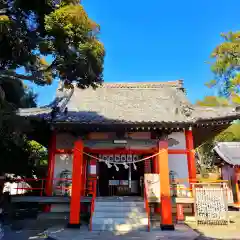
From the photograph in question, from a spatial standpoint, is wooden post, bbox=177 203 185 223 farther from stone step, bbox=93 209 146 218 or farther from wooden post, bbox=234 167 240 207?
wooden post, bbox=234 167 240 207

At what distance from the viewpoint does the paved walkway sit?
26.3ft

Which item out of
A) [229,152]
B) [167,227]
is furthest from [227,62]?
[167,227]

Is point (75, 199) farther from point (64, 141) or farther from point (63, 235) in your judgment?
point (64, 141)

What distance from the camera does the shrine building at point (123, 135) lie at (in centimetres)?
968

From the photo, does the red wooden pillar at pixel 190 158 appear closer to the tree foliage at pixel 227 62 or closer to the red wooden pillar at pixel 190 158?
the red wooden pillar at pixel 190 158

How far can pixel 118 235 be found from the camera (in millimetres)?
8367

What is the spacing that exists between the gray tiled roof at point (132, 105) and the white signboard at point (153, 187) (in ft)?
8.01

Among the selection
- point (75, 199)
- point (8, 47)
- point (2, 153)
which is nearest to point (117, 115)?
point (75, 199)

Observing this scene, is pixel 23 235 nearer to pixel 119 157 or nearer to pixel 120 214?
pixel 120 214

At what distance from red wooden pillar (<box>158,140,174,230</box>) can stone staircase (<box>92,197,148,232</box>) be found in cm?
75

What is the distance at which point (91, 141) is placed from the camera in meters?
10.1

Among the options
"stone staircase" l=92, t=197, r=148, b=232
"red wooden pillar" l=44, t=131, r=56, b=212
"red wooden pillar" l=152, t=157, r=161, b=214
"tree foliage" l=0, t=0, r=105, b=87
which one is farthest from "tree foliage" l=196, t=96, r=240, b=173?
"tree foliage" l=0, t=0, r=105, b=87

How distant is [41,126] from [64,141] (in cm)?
127

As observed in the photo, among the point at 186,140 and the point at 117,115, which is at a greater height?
the point at 117,115
